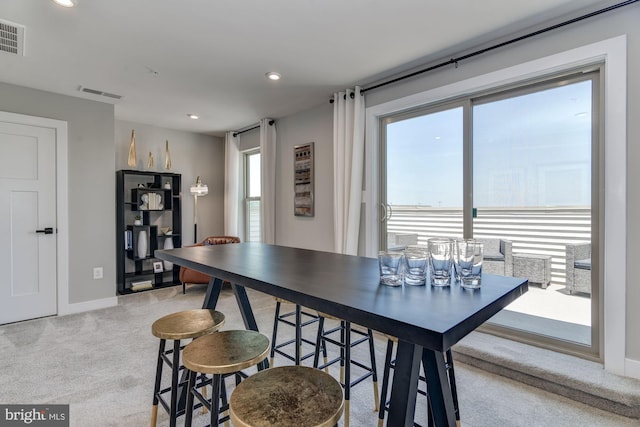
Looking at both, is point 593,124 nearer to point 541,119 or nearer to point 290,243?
point 541,119

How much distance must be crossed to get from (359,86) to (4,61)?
321 cm

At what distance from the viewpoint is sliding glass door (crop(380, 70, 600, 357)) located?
222 centimetres

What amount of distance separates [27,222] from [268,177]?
2.69m

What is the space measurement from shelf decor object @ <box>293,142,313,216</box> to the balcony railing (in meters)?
1.54

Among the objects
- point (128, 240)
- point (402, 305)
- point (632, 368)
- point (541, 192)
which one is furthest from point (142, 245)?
point (632, 368)

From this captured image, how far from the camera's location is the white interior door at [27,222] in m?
3.25

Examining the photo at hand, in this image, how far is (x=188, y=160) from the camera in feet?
17.6

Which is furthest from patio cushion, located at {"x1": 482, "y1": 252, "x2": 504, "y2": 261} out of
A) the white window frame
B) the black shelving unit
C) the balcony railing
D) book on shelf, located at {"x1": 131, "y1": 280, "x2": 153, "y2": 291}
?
book on shelf, located at {"x1": 131, "y1": 280, "x2": 153, "y2": 291}

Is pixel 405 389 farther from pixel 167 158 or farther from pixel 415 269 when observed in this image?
pixel 167 158

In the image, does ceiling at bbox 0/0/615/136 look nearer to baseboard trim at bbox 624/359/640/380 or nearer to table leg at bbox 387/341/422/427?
table leg at bbox 387/341/422/427

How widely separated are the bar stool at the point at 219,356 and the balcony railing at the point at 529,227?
2.12 m

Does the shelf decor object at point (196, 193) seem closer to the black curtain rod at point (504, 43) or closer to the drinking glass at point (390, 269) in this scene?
the black curtain rod at point (504, 43)

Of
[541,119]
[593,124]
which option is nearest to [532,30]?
[541,119]

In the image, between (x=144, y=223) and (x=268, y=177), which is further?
(x=144, y=223)
